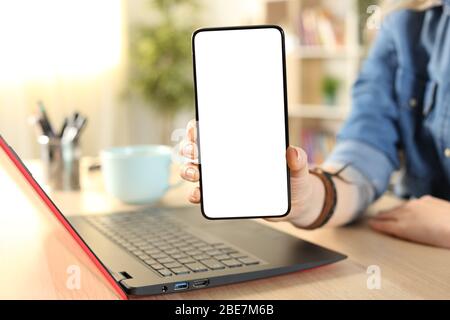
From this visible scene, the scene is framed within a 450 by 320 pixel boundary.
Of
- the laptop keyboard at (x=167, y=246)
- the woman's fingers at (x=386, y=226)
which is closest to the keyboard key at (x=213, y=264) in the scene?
the laptop keyboard at (x=167, y=246)

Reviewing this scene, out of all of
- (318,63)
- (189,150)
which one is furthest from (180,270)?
(318,63)

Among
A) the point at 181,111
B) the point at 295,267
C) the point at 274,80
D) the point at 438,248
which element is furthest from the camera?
the point at 181,111

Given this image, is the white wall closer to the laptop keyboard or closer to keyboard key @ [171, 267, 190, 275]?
the laptop keyboard

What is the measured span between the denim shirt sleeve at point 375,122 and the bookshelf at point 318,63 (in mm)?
1942

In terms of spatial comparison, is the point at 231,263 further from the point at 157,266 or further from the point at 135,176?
the point at 135,176

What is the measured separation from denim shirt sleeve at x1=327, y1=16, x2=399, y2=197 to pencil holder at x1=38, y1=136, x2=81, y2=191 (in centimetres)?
46

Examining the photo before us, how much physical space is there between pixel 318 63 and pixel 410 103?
2.31m

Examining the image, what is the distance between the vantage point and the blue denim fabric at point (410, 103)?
2.89ft

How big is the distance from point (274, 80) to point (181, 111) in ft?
9.20

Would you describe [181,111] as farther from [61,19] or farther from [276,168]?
[276,168]

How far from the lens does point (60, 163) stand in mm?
1049

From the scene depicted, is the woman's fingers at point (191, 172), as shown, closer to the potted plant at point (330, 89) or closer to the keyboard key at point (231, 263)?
the keyboard key at point (231, 263)
